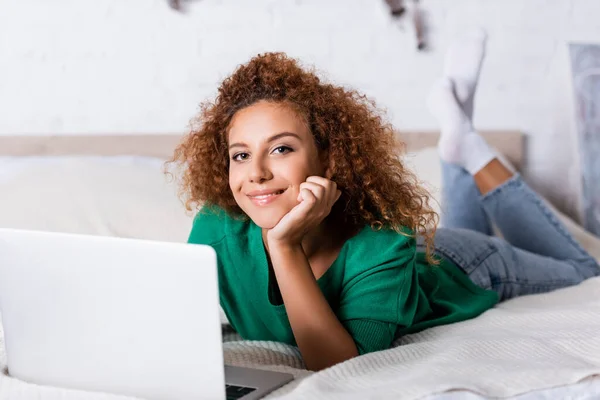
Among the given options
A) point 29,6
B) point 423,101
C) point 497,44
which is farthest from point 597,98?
point 29,6

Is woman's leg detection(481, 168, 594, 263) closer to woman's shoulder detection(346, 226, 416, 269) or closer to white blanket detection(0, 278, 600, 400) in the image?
white blanket detection(0, 278, 600, 400)

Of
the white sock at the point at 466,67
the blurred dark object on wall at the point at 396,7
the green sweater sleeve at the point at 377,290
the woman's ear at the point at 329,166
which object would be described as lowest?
the green sweater sleeve at the point at 377,290

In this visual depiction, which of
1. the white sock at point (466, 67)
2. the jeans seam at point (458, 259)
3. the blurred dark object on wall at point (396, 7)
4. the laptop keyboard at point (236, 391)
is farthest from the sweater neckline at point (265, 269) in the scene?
the blurred dark object on wall at point (396, 7)

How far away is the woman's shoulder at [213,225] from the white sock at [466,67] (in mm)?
939

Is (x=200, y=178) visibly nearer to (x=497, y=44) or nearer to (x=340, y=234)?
(x=340, y=234)

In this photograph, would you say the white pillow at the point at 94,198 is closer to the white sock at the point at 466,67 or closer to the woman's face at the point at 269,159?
the white sock at the point at 466,67

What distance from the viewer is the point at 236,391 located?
1016 millimetres

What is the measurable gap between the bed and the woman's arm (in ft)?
0.17

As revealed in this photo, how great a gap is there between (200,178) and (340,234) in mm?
296

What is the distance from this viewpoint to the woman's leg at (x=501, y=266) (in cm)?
175

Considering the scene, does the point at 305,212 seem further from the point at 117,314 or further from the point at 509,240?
the point at 509,240

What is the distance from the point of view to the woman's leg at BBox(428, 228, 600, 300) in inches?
69.0

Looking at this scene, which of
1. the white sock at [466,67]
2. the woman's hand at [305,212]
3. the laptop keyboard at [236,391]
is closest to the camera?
the laptop keyboard at [236,391]

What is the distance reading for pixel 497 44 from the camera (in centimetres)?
261
